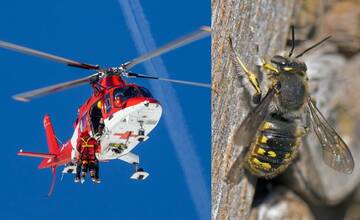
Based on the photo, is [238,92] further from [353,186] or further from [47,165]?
[47,165]

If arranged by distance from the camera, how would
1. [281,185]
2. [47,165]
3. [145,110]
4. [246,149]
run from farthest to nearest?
[47,165] < [145,110] < [246,149] < [281,185]

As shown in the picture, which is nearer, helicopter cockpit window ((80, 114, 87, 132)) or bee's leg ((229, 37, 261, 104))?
bee's leg ((229, 37, 261, 104))

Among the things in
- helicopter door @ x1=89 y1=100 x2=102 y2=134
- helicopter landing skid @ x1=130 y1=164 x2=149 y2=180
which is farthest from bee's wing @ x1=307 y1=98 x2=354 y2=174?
helicopter landing skid @ x1=130 y1=164 x2=149 y2=180

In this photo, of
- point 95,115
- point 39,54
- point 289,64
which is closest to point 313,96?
point 289,64

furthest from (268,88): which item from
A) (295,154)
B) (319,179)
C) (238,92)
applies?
(319,179)

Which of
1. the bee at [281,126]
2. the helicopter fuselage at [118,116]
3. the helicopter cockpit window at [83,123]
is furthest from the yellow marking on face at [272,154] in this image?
the helicopter cockpit window at [83,123]

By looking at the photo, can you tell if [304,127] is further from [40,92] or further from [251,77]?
[40,92]

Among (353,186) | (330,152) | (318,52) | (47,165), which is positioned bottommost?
(353,186)

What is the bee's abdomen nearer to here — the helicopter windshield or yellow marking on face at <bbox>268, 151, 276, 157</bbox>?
yellow marking on face at <bbox>268, 151, 276, 157</bbox>
